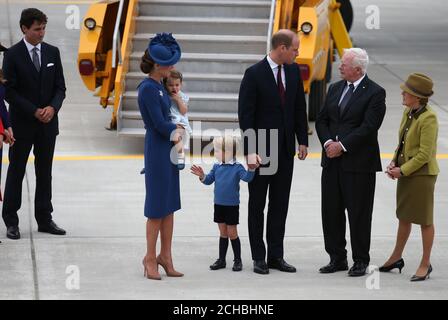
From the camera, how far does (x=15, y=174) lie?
970cm

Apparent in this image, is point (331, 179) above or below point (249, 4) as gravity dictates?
below

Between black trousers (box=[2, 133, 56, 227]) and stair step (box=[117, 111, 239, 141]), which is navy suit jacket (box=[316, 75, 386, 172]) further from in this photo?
stair step (box=[117, 111, 239, 141])

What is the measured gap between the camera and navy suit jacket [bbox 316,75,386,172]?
8398 mm

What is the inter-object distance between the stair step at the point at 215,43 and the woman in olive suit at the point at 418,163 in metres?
5.61

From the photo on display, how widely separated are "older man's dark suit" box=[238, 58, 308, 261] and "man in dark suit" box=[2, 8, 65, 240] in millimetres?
1864

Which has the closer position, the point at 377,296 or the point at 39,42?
the point at 377,296

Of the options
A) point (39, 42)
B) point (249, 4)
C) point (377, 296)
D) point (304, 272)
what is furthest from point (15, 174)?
point (249, 4)

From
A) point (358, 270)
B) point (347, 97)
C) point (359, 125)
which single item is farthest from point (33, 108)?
point (358, 270)

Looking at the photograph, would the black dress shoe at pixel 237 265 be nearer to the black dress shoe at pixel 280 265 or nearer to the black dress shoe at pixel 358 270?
the black dress shoe at pixel 280 265

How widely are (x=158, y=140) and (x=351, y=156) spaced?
1424 mm

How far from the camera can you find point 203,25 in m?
14.3

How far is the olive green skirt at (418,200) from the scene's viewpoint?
8406mm
